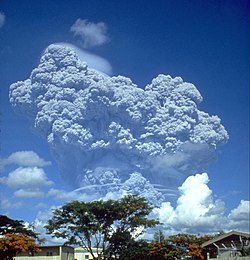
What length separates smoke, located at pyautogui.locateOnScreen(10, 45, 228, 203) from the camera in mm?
71500

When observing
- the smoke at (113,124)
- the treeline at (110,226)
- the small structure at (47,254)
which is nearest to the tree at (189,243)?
the treeline at (110,226)

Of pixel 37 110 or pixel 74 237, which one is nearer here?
pixel 74 237

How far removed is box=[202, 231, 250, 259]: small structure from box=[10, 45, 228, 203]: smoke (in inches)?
2022

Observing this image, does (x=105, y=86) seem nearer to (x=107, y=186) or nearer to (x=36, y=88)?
(x=36, y=88)

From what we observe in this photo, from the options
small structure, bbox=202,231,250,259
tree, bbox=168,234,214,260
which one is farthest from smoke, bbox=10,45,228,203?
small structure, bbox=202,231,250,259

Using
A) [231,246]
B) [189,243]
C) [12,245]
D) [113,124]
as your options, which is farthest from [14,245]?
[113,124]

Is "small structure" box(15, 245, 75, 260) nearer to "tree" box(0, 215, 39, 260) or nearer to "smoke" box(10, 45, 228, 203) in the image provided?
"tree" box(0, 215, 39, 260)

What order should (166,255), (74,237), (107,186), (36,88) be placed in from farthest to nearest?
(107,186) < (36,88) < (74,237) < (166,255)

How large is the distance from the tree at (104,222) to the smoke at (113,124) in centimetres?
4314

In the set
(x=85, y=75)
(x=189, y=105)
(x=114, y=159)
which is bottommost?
(x=114, y=159)

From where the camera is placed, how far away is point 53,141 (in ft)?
244

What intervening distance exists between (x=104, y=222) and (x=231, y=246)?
10141 mm

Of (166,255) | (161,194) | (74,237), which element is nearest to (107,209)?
(74,237)

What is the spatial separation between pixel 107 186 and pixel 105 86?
57.6 feet
